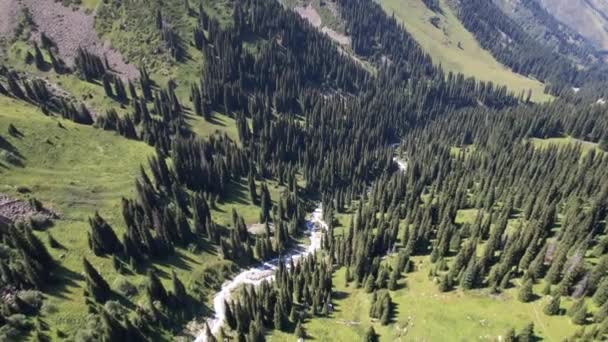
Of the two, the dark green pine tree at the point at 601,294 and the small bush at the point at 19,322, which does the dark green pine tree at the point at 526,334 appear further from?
the small bush at the point at 19,322

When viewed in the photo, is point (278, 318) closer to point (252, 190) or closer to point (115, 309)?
point (115, 309)

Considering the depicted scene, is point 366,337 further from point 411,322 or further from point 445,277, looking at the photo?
point 445,277

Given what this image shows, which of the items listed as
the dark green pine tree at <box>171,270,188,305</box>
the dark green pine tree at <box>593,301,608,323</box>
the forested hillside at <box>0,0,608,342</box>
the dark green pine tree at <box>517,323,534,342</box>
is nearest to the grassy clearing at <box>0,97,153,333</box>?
the forested hillside at <box>0,0,608,342</box>

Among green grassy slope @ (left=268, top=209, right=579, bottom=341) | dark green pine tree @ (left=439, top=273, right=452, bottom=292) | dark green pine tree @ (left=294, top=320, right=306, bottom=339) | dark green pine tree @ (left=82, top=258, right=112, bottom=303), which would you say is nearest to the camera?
green grassy slope @ (left=268, top=209, right=579, bottom=341)

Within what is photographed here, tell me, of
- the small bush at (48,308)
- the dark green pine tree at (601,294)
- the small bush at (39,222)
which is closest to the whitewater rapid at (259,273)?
the small bush at (48,308)

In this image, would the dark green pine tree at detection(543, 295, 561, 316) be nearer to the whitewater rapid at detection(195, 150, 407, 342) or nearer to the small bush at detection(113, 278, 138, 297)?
the whitewater rapid at detection(195, 150, 407, 342)

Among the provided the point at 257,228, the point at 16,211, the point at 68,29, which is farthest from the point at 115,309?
the point at 68,29
